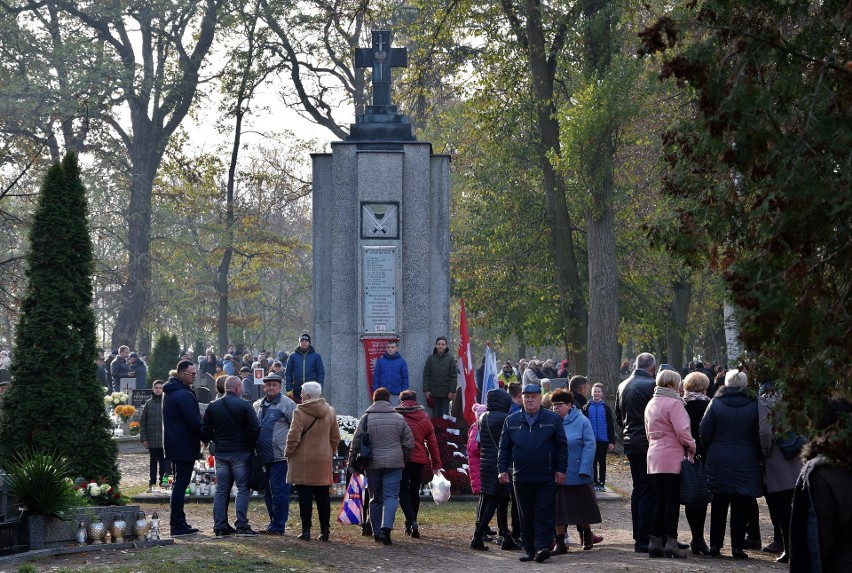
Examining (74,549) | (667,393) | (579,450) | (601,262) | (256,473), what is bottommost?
(74,549)

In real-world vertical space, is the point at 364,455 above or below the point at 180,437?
below

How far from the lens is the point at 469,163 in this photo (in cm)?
3806

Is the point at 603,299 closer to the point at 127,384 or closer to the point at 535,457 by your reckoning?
the point at 127,384

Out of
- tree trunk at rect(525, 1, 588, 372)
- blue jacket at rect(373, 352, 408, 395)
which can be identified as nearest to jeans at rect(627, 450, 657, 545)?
blue jacket at rect(373, 352, 408, 395)

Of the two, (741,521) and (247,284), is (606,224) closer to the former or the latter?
(741,521)

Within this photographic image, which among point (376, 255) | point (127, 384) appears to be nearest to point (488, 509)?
point (376, 255)

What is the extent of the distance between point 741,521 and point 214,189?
3439 centimetres

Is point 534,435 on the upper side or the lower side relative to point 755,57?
lower

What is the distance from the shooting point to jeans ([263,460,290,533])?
46.8 feet

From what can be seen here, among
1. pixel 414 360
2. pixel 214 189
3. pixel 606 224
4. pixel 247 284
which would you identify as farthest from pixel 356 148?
pixel 247 284

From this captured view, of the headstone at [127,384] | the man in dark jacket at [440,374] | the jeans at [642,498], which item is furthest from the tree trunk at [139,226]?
the jeans at [642,498]

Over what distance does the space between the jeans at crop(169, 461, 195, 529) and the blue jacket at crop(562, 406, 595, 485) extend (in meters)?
→ 4.07

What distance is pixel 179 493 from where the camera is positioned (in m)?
14.1

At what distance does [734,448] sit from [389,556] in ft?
11.5
